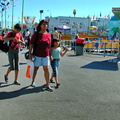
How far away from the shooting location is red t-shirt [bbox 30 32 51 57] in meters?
5.08

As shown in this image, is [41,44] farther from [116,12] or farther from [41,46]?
[116,12]

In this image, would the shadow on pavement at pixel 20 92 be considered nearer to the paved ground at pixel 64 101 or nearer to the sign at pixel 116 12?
the paved ground at pixel 64 101

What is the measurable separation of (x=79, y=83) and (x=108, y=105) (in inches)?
73.8

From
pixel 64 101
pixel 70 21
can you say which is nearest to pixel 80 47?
pixel 64 101

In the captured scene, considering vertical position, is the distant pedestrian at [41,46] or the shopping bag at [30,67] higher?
the distant pedestrian at [41,46]

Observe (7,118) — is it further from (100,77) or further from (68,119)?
(100,77)

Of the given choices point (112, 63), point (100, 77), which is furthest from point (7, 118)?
point (112, 63)

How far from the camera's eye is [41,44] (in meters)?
5.08

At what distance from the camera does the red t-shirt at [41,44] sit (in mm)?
5082

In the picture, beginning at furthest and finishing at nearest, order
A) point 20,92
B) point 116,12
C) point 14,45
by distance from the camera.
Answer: point 116,12 → point 14,45 → point 20,92

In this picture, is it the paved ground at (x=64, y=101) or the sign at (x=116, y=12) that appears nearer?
the paved ground at (x=64, y=101)

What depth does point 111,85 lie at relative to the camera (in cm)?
623

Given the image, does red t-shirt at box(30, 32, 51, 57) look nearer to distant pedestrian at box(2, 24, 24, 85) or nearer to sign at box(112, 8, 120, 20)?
distant pedestrian at box(2, 24, 24, 85)

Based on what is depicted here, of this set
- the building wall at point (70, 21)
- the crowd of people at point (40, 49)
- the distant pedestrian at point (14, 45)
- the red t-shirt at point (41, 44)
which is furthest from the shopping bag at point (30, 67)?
the building wall at point (70, 21)
